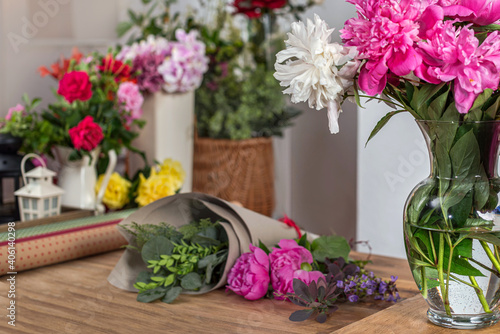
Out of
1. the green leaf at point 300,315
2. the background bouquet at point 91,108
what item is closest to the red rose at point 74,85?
the background bouquet at point 91,108

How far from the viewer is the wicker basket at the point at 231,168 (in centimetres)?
246

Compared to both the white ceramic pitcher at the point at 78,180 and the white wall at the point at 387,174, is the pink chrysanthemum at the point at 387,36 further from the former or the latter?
the white wall at the point at 387,174

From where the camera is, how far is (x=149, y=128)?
75.2 inches

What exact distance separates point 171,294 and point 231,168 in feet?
5.27

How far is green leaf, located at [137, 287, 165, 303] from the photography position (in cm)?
88

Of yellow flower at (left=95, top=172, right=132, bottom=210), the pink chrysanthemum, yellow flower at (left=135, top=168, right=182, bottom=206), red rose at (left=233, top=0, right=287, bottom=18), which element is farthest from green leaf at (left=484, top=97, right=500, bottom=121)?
red rose at (left=233, top=0, right=287, bottom=18)

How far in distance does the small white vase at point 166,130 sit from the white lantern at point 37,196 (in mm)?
500

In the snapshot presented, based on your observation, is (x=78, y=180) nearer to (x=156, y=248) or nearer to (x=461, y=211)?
(x=156, y=248)

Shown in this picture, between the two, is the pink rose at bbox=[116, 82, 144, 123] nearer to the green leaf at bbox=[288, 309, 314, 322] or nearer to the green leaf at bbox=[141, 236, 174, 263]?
the green leaf at bbox=[141, 236, 174, 263]

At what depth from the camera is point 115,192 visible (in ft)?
5.39

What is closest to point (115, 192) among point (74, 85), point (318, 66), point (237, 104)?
point (74, 85)

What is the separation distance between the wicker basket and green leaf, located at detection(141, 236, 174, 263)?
1488 millimetres

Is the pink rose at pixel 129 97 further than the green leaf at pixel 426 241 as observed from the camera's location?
Yes

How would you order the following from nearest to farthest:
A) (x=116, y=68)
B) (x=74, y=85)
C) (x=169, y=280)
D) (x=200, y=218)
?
(x=169, y=280)
(x=200, y=218)
(x=74, y=85)
(x=116, y=68)
